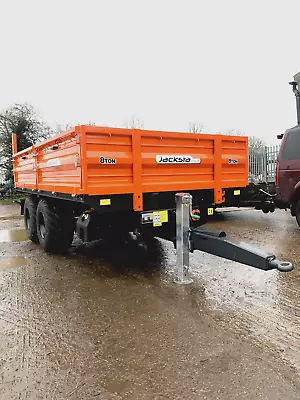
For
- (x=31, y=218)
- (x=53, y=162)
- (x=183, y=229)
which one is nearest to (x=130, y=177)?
(x=183, y=229)

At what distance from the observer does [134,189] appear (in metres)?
4.47

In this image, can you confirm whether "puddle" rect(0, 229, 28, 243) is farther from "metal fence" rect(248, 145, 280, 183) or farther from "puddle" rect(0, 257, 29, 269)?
"metal fence" rect(248, 145, 280, 183)

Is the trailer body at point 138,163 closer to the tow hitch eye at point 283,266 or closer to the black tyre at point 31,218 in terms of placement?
the black tyre at point 31,218

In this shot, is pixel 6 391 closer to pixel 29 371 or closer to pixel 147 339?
pixel 29 371

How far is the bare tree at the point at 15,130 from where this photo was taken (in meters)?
22.5

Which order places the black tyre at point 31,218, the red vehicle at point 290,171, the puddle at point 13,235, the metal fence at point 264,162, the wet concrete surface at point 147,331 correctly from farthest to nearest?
1. the metal fence at point 264,162
2. the puddle at point 13,235
3. the red vehicle at point 290,171
4. the black tyre at point 31,218
5. the wet concrete surface at point 147,331

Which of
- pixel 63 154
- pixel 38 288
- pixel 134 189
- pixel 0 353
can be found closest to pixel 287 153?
pixel 134 189

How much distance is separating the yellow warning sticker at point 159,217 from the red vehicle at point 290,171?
3.69 metres

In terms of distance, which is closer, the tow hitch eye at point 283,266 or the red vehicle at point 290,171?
the tow hitch eye at point 283,266

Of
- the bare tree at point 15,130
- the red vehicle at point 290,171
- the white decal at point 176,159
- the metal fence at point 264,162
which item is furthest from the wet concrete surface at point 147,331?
the bare tree at point 15,130

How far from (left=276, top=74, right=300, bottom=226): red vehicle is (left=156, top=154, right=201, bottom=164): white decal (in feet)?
10.5

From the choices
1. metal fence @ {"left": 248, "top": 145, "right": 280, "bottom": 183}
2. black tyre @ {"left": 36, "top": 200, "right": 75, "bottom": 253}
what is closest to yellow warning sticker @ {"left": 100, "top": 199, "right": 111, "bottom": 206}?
black tyre @ {"left": 36, "top": 200, "right": 75, "bottom": 253}

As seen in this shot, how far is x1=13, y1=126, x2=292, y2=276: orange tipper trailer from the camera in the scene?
13.9 ft

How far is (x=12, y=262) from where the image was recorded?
5.77 metres
